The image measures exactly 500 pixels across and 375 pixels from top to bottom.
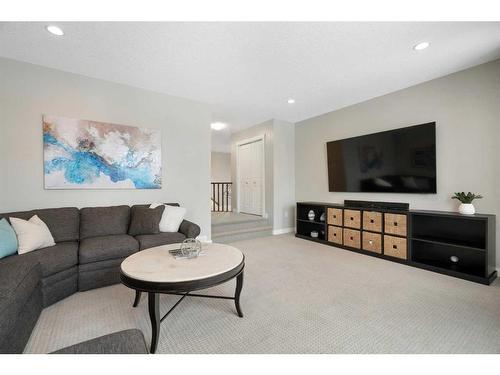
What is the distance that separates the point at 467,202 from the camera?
2664mm

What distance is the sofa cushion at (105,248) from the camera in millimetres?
2242

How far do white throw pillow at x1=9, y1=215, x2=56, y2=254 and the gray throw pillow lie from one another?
796 mm

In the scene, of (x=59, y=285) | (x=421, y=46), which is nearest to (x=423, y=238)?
(x=421, y=46)

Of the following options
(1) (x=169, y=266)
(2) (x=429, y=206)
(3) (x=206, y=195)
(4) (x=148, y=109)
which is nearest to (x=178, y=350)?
(1) (x=169, y=266)

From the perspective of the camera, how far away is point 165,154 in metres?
3.55

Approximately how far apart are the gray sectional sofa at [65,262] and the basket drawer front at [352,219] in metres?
2.51

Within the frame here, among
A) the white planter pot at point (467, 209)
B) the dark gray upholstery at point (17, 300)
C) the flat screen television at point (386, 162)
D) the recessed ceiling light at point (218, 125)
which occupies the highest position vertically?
the recessed ceiling light at point (218, 125)

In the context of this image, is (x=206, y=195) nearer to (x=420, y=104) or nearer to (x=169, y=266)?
(x=169, y=266)

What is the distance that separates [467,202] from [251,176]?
13.1 ft

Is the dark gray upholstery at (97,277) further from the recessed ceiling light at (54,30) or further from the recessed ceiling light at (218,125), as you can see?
the recessed ceiling light at (218,125)

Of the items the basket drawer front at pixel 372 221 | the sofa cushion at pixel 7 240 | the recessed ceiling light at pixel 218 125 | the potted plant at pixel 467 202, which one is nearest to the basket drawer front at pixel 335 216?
the basket drawer front at pixel 372 221

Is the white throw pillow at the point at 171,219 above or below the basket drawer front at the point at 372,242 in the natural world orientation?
above

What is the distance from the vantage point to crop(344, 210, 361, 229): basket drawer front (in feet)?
11.9

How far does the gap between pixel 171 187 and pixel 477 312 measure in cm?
377
